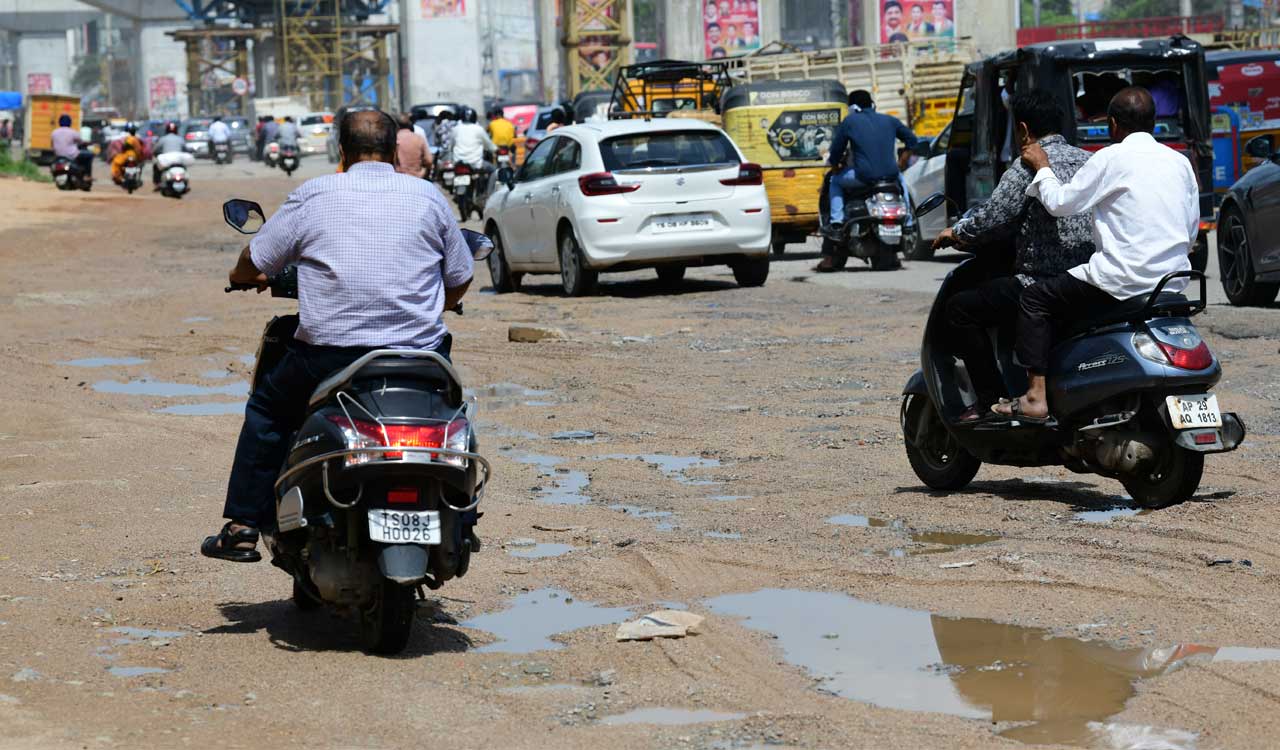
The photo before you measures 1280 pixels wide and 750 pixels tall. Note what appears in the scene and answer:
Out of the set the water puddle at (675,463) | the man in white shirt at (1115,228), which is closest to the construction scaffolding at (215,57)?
the water puddle at (675,463)

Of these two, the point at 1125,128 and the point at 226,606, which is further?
the point at 1125,128

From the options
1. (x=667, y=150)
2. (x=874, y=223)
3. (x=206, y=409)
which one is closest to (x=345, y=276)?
(x=206, y=409)

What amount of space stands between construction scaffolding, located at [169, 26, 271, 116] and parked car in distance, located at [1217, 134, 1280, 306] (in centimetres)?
7975

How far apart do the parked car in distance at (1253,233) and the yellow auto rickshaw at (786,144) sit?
22.3 feet

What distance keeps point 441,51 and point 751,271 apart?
291 feet

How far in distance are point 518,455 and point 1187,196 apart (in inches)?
143

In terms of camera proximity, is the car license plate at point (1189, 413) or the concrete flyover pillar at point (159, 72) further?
the concrete flyover pillar at point (159, 72)

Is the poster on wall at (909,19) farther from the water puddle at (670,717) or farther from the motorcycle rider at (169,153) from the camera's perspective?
the water puddle at (670,717)

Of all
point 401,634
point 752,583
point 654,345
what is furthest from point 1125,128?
point 654,345

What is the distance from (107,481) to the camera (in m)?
8.66

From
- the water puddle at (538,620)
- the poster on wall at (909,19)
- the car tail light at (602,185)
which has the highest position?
the poster on wall at (909,19)

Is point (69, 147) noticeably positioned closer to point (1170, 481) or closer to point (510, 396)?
A: point (510, 396)

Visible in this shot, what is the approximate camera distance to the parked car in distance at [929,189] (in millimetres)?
21078

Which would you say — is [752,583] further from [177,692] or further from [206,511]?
[206,511]
